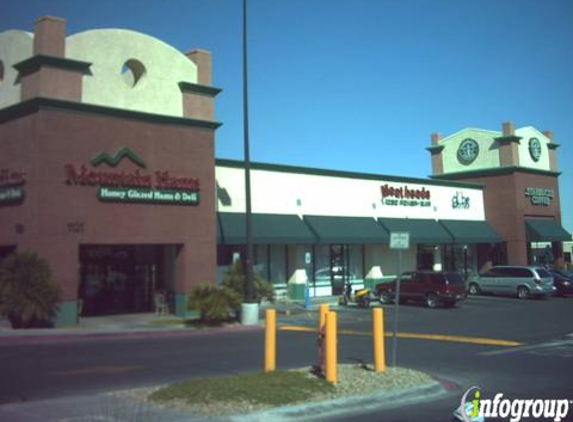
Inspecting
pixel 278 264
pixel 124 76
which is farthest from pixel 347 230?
pixel 124 76

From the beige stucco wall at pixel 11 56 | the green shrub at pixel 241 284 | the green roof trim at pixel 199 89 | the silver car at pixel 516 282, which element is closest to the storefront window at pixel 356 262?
the silver car at pixel 516 282

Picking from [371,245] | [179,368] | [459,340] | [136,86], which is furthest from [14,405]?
[371,245]

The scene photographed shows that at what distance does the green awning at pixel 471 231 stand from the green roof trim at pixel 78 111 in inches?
878

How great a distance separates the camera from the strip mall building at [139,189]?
22.1 meters

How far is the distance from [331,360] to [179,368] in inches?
157

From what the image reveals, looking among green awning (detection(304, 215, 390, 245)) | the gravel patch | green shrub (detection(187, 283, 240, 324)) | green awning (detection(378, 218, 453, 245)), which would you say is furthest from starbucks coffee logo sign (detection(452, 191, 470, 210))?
the gravel patch

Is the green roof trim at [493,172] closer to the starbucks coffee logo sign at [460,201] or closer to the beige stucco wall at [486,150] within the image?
the beige stucco wall at [486,150]

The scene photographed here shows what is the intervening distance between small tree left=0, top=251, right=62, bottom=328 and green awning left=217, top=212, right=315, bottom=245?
9.18 meters

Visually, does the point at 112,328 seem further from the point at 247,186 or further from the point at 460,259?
the point at 460,259

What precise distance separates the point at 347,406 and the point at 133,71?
1986cm

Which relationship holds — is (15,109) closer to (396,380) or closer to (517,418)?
(396,380)

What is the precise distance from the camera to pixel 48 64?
22.1 m

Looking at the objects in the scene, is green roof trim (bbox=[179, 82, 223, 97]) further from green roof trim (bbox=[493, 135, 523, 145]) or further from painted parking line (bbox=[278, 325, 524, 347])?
green roof trim (bbox=[493, 135, 523, 145])

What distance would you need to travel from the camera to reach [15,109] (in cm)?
2264
